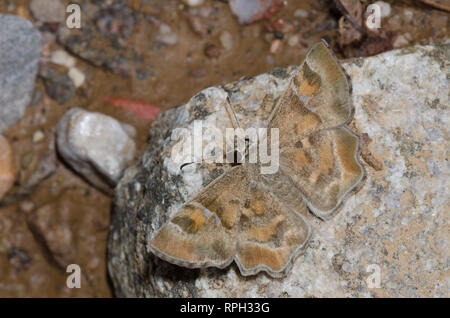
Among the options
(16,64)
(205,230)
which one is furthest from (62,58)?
(205,230)

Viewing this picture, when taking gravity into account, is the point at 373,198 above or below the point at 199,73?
below

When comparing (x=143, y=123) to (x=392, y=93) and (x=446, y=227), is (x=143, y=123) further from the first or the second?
(x=446, y=227)

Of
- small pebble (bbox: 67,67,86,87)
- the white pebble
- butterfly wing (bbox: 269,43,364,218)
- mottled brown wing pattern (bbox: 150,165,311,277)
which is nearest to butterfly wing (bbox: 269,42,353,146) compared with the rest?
butterfly wing (bbox: 269,43,364,218)

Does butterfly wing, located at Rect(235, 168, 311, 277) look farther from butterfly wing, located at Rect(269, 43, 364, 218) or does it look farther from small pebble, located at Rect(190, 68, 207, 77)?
small pebble, located at Rect(190, 68, 207, 77)

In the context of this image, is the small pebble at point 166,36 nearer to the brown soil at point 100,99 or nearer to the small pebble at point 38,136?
the brown soil at point 100,99

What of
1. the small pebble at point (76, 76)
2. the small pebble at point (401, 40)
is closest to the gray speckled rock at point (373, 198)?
the small pebble at point (401, 40)

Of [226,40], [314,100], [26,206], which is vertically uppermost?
[314,100]

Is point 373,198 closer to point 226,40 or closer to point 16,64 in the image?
point 226,40
